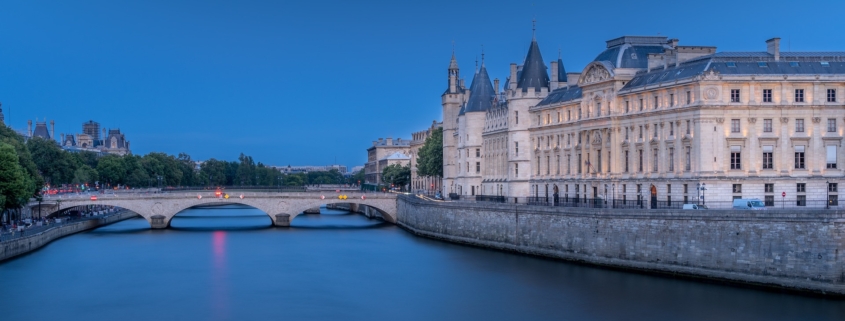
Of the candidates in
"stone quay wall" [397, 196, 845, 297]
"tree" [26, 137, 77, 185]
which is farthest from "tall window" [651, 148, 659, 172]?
"tree" [26, 137, 77, 185]

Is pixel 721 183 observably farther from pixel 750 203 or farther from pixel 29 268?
pixel 29 268

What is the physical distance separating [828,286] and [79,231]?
6025cm

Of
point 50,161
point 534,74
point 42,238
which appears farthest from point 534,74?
point 50,161

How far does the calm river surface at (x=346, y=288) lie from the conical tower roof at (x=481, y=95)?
76.8 ft

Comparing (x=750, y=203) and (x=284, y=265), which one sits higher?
(x=750, y=203)

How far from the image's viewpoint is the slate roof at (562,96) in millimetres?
68625

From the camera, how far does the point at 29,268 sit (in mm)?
53750

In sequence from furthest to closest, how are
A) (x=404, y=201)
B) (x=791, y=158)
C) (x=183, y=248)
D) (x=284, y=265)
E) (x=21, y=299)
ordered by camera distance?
(x=404, y=201) → (x=183, y=248) → (x=284, y=265) → (x=791, y=158) → (x=21, y=299)

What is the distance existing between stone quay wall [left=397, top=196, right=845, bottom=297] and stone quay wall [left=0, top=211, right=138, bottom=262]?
2829 cm

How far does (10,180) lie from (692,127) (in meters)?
43.7

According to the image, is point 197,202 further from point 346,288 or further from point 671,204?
point 671,204

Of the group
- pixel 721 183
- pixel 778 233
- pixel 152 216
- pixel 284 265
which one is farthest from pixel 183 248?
pixel 778 233

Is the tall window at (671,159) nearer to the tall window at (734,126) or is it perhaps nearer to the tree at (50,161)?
the tall window at (734,126)

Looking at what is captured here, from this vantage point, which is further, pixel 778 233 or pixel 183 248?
pixel 183 248
